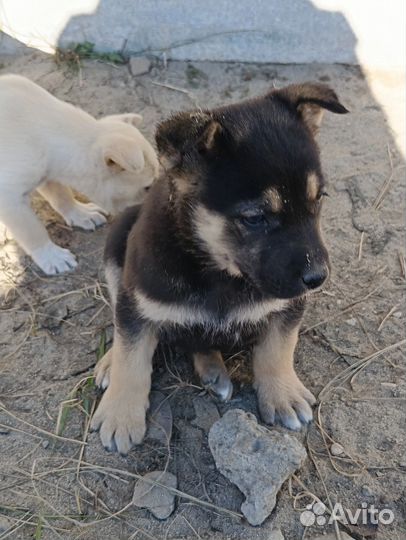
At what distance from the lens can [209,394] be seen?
3.68 meters

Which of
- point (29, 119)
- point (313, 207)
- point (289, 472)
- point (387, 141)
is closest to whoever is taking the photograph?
point (313, 207)

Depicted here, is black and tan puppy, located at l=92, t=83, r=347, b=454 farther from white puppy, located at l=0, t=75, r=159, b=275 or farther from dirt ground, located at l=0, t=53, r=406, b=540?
white puppy, located at l=0, t=75, r=159, b=275

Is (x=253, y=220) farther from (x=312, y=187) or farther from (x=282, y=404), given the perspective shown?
(x=282, y=404)

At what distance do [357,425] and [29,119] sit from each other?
123 inches

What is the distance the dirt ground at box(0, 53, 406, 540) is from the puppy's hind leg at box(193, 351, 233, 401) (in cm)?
8

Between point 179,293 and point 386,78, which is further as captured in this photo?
point 386,78

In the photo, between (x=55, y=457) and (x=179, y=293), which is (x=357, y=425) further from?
(x=55, y=457)

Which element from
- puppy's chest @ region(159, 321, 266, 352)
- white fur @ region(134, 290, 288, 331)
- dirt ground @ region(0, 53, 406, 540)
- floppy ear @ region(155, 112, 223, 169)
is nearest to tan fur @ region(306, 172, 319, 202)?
floppy ear @ region(155, 112, 223, 169)

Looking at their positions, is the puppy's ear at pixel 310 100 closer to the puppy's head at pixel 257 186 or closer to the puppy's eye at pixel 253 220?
the puppy's head at pixel 257 186

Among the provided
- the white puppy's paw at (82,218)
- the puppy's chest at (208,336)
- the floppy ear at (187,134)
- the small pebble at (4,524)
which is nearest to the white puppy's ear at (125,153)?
the white puppy's paw at (82,218)

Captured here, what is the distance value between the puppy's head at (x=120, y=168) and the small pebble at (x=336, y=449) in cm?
229

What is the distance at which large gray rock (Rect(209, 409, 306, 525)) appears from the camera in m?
3.06

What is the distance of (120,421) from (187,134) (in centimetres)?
166

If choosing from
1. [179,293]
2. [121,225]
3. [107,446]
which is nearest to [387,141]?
[121,225]
